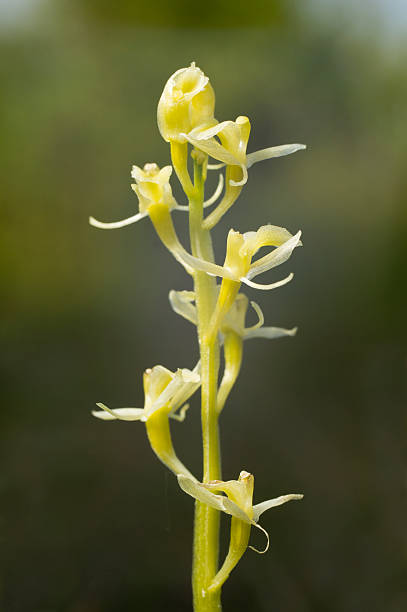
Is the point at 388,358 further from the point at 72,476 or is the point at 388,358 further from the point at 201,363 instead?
the point at 201,363

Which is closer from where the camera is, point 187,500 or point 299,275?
point 187,500

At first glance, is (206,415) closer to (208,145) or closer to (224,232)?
(208,145)

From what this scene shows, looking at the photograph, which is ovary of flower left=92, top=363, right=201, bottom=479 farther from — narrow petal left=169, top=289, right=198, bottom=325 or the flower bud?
the flower bud

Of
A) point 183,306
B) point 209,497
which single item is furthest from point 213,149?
point 209,497

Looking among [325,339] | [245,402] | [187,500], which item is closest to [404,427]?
[325,339]

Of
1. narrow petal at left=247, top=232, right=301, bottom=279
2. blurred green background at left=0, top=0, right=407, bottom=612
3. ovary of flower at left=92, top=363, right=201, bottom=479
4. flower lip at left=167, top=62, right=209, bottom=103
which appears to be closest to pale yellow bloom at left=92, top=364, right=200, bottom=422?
ovary of flower at left=92, top=363, right=201, bottom=479

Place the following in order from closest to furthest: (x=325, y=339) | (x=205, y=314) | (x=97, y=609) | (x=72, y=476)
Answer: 1. (x=205, y=314)
2. (x=97, y=609)
3. (x=72, y=476)
4. (x=325, y=339)
